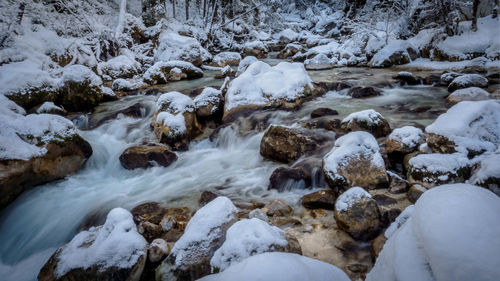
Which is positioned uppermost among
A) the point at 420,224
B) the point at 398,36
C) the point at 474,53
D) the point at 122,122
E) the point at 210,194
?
the point at 398,36

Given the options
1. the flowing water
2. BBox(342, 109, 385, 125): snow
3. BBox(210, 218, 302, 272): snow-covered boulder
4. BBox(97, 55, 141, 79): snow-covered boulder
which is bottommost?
the flowing water

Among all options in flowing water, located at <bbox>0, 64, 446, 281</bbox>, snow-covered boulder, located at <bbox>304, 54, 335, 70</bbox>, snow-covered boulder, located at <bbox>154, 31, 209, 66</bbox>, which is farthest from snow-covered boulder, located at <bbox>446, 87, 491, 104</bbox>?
snow-covered boulder, located at <bbox>154, 31, 209, 66</bbox>

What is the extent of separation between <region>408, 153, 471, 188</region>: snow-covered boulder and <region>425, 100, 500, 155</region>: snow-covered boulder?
224mm

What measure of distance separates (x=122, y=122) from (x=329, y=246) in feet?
22.1

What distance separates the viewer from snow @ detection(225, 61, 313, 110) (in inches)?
267

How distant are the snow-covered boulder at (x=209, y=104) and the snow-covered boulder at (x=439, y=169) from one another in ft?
15.3

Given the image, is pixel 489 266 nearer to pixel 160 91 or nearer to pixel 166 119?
pixel 166 119

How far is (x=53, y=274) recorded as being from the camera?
2432 millimetres

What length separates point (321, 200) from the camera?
333 centimetres

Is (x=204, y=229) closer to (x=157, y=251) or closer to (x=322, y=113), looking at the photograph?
(x=157, y=251)

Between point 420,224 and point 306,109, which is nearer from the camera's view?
point 420,224

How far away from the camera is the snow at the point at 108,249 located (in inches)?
92.1

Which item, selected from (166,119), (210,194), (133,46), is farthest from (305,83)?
(133,46)

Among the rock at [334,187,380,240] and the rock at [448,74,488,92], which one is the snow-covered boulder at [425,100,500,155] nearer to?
the rock at [334,187,380,240]
